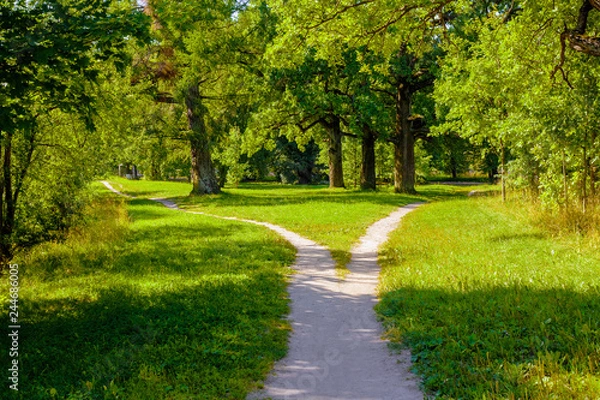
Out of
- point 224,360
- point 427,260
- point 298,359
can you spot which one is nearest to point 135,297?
point 224,360

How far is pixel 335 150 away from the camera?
107 ft

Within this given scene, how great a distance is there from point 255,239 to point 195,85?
16.3m

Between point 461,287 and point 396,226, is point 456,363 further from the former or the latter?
point 396,226

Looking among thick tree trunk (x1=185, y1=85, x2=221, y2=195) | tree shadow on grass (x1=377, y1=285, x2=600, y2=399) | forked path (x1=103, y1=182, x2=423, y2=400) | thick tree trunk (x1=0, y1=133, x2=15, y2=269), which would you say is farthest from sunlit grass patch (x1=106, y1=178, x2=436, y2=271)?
thick tree trunk (x1=0, y1=133, x2=15, y2=269)

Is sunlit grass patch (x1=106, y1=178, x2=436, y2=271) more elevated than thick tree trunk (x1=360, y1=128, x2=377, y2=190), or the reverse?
thick tree trunk (x1=360, y1=128, x2=377, y2=190)

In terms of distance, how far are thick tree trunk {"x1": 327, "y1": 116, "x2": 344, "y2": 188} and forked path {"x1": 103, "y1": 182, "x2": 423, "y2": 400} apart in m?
21.7

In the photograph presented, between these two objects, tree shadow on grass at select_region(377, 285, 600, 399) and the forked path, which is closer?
tree shadow on grass at select_region(377, 285, 600, 399)

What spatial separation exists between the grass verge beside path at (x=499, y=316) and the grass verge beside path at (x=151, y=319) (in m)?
1.99

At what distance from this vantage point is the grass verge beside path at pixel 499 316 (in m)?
4.62

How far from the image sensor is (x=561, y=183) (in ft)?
41.2

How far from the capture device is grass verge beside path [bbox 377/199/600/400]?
15.2 ft

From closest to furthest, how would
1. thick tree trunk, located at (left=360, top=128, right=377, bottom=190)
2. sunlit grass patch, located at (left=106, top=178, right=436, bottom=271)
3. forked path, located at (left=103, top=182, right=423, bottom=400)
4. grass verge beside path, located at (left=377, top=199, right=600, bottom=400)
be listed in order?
grass verge beside path, located at (left=377, top=199, right=600, bottom=400)
forked path, located at (left=103, top=182, right=423, bottom=400)
sunlit grass patch, located at (left=106, top=178, right=436, bottom=271)
thick tree trunk, located at (left=360, top=128, right=377, bottom=190)

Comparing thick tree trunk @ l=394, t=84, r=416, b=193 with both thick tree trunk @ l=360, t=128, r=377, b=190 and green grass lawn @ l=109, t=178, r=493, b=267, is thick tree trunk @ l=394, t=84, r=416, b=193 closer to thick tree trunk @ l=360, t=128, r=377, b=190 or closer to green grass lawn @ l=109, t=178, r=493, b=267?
thick tree trunk @ l=360, t=128, r=377, b=190

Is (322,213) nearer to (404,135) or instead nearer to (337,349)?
(404,135)
